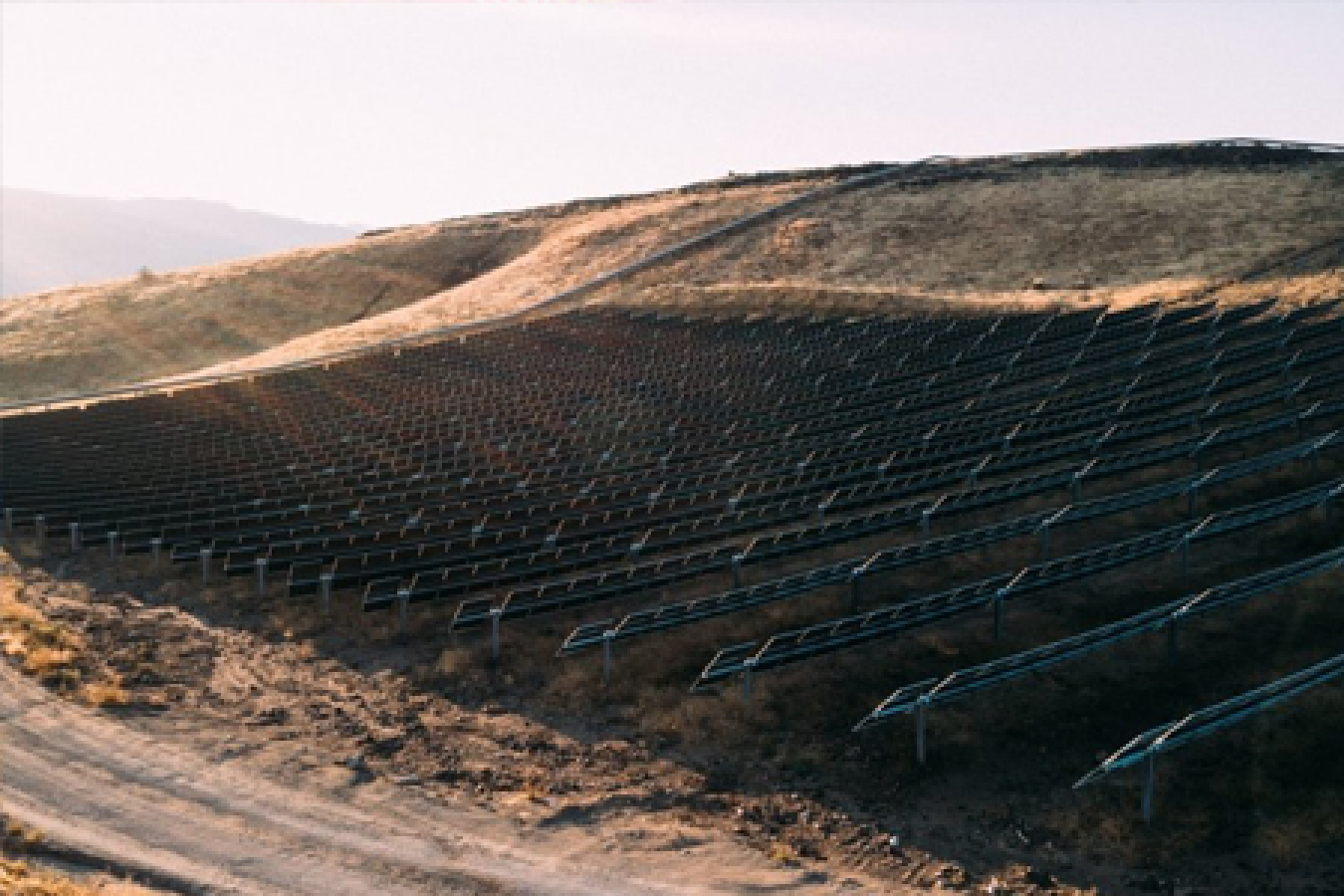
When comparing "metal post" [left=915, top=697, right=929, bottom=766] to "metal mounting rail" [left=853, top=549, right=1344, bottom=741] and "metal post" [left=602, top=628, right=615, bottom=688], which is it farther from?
"metal post" [left=602, top=628, right=615, bottom=688]

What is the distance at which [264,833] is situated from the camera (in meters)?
11.4

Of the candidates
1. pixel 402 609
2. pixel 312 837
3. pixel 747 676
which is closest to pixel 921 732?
pixel 747 676

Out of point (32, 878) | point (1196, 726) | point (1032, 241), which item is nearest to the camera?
point (32, 878)

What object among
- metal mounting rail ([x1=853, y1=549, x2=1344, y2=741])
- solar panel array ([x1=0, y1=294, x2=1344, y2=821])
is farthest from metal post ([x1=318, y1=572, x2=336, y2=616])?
metal mounting rail ([x1=853, y1=549, x2=1344, y2=741])

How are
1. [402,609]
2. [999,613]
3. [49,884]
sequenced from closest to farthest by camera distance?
[49,884] < [999,613] < [402,609]

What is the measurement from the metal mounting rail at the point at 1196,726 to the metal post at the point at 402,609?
9916mm

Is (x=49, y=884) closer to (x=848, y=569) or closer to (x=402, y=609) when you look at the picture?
(x=402, y=609)

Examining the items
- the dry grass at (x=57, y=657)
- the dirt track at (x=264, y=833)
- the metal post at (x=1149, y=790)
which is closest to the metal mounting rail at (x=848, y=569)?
the dirt track at (x=264, y=833)

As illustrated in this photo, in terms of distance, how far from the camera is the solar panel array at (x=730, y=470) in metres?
16.5

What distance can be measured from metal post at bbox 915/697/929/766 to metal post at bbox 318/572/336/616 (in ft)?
32.5

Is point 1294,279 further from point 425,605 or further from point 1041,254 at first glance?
point 425,605

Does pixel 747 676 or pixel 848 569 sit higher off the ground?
pixel 848 569

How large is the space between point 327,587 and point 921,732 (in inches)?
403

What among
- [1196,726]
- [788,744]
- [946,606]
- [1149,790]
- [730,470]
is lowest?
[788,744]
